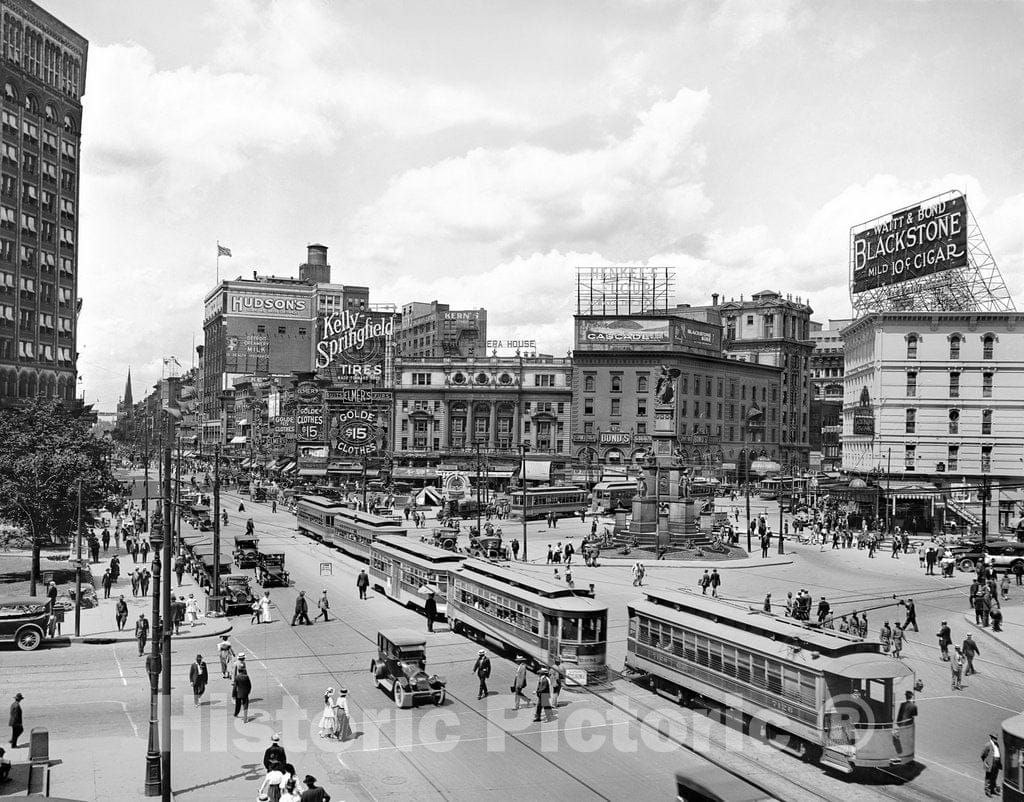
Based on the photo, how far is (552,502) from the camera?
280 feet

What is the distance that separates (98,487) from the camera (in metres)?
51.7

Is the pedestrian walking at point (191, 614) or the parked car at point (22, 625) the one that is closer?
the parked car at point (22, 625)

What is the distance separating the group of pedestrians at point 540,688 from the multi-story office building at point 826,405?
138 meters

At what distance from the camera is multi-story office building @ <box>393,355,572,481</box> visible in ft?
393

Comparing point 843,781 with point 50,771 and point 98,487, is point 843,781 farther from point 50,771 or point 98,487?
point 98,487

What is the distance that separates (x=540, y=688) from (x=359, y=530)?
113ft

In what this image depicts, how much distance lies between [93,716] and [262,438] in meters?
135

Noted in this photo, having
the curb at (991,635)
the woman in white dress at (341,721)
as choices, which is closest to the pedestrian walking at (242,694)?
the woman in white dress at (341,721)

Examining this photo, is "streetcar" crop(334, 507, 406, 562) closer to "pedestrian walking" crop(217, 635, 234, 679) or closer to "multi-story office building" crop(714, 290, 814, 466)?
"pedestrian walking" crop(217, 635, 234, 679)

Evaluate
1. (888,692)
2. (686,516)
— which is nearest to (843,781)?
(888,692)

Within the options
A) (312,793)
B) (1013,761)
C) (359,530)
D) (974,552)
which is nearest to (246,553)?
(359,530)

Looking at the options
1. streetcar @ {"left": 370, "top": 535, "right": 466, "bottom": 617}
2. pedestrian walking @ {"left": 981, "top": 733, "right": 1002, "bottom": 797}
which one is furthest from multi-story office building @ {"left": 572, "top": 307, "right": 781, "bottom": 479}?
pedestrian walking @ {"left": 981, "top": 733, "right": 1002, "bottom": 797}

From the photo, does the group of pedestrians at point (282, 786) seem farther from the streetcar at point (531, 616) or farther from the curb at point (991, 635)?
the curb at point (991, 635)

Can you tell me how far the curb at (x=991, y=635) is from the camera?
31.7m
